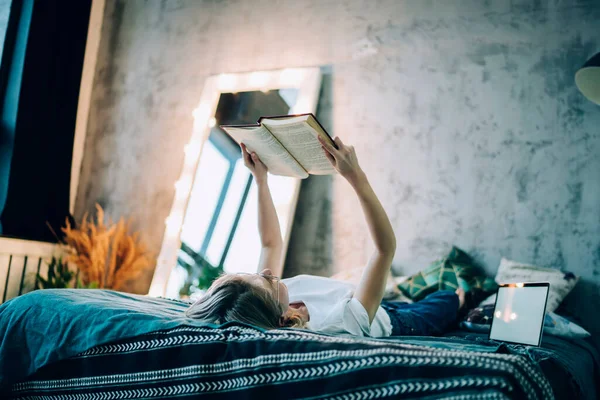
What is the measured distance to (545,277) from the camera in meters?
2.42

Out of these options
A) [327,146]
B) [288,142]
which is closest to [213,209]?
[288,142]

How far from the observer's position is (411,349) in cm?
93

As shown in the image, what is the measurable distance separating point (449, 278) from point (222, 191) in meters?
1.53

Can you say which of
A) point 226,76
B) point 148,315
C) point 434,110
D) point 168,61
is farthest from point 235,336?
point 168,61

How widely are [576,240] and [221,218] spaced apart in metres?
2.02

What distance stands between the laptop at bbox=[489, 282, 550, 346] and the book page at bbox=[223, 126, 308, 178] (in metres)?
0.83

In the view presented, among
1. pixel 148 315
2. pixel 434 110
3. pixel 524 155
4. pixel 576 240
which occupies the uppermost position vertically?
pixel 434 110

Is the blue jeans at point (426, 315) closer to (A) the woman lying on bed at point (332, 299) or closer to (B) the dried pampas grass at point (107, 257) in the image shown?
(A) the woman lying on bed at point (332, 299)

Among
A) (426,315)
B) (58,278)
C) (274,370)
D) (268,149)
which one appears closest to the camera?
(274,370)

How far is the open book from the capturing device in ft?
5.18

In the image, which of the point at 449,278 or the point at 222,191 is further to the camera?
the point at 222,191

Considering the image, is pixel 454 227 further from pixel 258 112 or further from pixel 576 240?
pixel 258 112

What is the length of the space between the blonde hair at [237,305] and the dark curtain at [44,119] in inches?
108

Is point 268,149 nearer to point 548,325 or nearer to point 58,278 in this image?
point 548,325
